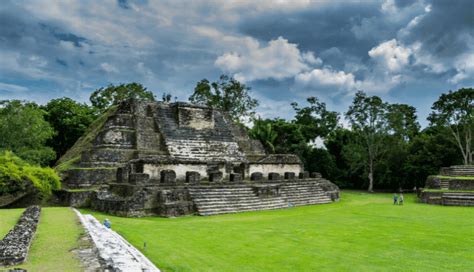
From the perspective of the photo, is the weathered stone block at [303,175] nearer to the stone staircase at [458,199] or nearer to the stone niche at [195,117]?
the stone niche at [195,117]

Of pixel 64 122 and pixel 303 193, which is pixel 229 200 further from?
pixel 64 122

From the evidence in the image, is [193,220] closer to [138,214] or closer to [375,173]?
[138,214]

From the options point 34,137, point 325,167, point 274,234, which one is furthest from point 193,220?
point 325,167

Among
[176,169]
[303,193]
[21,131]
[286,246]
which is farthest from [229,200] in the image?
[21,131]

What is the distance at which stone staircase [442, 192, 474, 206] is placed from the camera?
17484 mm

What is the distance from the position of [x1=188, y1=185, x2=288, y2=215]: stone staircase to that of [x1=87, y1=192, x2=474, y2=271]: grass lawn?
3251 mm

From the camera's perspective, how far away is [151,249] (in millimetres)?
6945

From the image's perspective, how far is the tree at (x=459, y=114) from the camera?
25328 millimetres

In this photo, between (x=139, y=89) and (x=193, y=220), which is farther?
(x=139, y=89)

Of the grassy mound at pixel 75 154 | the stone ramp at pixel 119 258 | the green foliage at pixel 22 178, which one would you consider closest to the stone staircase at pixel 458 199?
the stone ramp at pixel 119 258

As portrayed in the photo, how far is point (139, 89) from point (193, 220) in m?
26.5

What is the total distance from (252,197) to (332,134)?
21.5m

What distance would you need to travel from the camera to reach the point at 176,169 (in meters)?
16.7

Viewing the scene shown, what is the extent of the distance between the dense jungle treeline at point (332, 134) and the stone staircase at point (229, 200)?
9681 mm
